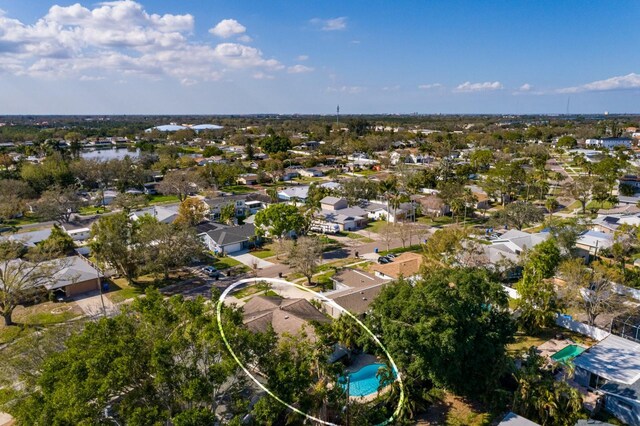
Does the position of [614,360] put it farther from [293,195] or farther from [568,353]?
[293,195]

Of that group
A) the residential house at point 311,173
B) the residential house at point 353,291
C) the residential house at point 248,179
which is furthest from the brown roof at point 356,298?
the residential house at point 311,173

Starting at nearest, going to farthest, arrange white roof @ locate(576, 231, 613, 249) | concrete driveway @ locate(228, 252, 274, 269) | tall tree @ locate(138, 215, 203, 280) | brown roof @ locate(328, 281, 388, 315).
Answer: brown roof @ locate(328, 281, 388, 315), tall tree @ locate(138, 215, 203, 280), concrete driveway @ locate(228, 252, 274, 269), white roof @ locate(576, 231, 613, 249)

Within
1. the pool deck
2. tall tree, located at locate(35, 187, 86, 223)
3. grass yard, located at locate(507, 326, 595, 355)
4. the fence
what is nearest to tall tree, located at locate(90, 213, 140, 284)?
the pool deck

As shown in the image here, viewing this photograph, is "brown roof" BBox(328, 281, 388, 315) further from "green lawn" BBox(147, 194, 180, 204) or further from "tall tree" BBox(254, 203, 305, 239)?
"green lawn" BBox(147, 194, 180, 204)

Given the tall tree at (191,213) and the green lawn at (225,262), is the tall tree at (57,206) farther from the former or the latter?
the green lawn at (225,262)

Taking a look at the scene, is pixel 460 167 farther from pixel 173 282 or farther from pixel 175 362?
pixel 175 362

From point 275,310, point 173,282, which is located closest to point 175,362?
point 275,310
